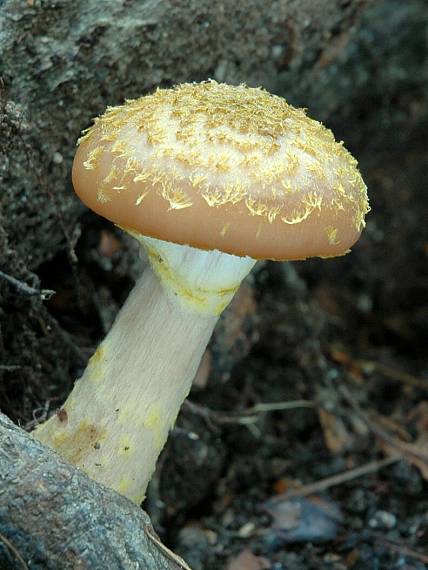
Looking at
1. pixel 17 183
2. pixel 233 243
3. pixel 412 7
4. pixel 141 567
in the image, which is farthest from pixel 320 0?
pixel 141 567

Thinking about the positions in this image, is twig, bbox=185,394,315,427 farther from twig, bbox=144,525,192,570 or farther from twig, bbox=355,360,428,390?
twig, bbox=144,525,192,570

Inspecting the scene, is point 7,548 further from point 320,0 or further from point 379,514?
point 320,0

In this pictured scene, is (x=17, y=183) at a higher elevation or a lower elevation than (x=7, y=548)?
higher

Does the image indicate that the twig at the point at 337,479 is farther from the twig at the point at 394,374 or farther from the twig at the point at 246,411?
the twig at the point at 394,374

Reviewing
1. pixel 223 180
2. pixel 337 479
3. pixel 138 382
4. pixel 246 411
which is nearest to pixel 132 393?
pixel 138 382

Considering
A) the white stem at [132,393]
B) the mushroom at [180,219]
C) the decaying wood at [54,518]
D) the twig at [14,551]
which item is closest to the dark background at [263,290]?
the white stem at [132,393]

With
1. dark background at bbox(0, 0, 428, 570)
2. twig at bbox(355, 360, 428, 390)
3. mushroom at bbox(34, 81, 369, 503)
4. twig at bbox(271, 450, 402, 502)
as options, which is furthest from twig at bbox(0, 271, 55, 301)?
twig at bbox(355, 360, 428, 390)

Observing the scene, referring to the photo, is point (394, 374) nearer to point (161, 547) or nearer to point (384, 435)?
point (384, 435)

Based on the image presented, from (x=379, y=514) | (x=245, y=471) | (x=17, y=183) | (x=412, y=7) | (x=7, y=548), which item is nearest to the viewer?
(x=7, y=548)
